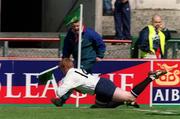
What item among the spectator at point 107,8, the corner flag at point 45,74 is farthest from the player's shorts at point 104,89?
the spectator at point 107,8

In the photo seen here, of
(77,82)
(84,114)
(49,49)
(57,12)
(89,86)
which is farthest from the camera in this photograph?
(57,12)

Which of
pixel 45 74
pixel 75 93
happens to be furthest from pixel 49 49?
pixel 75 93

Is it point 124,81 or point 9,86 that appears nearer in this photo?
point 9,86

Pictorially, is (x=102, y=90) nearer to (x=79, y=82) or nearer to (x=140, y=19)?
(x=79, y=82)

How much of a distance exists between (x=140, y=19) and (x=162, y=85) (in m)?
7.67

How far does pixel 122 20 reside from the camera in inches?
879

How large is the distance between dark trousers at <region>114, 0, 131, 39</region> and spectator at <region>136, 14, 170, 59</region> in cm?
408

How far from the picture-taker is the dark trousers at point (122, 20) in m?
21.9

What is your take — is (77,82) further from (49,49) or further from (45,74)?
(49,49)

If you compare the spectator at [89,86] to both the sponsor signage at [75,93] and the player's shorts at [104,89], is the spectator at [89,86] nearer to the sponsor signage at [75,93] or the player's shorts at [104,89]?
the player's shorts at [104,89]

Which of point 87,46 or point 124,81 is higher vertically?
point 87,46

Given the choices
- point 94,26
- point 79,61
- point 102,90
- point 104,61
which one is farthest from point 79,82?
point 94,26

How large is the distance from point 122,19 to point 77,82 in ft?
26.6

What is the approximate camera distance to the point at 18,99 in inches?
678
